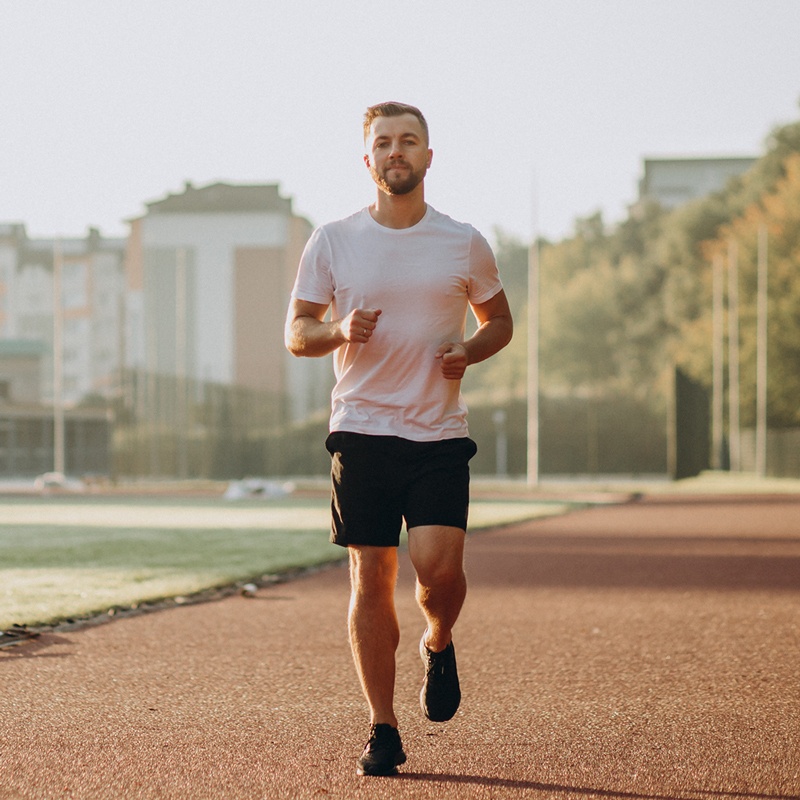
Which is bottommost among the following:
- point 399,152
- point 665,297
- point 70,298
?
point 399,152

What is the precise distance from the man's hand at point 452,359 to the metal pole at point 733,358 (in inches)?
1634

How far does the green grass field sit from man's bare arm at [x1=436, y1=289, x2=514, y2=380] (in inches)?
155

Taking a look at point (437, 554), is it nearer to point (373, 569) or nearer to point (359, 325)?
point (373, 569)

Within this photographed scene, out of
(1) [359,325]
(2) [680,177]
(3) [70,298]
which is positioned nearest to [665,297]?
(2) [680,177]

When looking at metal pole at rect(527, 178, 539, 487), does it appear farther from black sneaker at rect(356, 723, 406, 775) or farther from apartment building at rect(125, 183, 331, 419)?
black sneaker at rect(356, 723, 406, 775)

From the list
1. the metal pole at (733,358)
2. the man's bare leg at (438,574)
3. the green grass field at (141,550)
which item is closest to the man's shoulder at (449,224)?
the man's bare leg at (438,574)

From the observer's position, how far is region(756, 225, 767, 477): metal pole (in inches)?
1670

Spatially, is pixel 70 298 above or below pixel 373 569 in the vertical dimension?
above

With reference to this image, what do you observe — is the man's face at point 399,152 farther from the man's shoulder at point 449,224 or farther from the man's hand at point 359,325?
the man's hand at point 359,325

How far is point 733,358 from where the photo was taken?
44562mm

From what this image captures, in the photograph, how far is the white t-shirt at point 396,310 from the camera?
4176 mm

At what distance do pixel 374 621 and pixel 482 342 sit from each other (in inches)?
36.2

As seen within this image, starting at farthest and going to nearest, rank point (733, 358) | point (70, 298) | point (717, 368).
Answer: point (70, 298) < point (717, 368) < point (733, 358)

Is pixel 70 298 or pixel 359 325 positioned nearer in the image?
pixel 359 325
